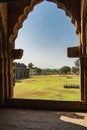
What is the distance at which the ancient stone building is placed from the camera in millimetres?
6445

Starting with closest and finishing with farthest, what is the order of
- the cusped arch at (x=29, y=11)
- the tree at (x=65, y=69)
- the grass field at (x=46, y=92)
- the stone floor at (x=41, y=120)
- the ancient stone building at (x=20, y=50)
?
1. the stone floor at (x=41, y=120)
2. the ancient stone building at (x=20, y=50)
3. the cusped arch at (x=29, y=11)
4. the grass field at (x=46, y=92)
5. the tree at (x=65, y=69)

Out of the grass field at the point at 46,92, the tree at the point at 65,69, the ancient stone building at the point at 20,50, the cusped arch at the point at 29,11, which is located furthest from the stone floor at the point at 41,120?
the tree at the point at 65,69

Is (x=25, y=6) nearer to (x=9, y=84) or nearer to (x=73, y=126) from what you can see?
(x=9, y=84)

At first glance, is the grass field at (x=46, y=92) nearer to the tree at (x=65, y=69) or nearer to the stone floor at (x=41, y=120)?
the stone floor at (x=41, y=120)

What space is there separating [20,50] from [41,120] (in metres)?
2.92

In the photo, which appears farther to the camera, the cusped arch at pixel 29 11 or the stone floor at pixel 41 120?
the cusped arch at pixel 29 11

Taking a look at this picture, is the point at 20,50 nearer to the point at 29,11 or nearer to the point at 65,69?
the point at 29,11

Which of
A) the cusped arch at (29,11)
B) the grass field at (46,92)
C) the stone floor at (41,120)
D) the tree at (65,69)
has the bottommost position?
the grass field at (46,92)

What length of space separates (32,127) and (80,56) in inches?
116

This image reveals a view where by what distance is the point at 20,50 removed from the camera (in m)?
7.19

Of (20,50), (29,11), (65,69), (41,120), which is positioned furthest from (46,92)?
(65,69)

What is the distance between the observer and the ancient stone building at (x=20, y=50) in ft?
21.1

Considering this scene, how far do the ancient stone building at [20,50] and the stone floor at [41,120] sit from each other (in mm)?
485

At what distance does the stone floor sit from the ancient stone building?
485 millimetres
